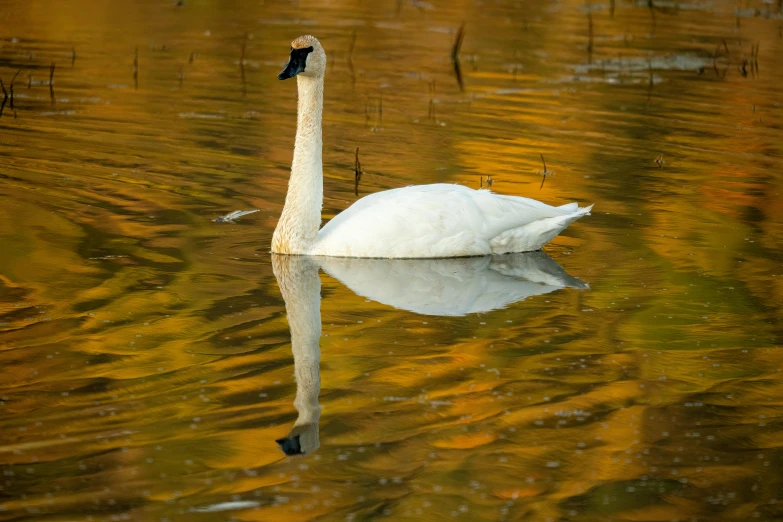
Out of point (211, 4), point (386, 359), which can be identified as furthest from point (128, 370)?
point (211, 4)

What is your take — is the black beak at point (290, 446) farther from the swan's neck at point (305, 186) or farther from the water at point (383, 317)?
the swan's neck at point (305, 186)

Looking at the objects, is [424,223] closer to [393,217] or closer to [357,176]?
[393,217]

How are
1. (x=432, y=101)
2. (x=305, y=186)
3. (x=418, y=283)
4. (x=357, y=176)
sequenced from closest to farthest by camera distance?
(x=418, y=283) < (x=305, y=186) < (x=357, y=176) < (x=432, y=101)

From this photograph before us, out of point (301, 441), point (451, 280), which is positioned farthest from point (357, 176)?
point (301, 441)

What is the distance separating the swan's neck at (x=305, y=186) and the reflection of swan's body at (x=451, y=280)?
271 mm

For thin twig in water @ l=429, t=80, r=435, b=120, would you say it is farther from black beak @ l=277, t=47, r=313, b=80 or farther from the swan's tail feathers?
black beak @ l=277, t=47, r=313, b=80

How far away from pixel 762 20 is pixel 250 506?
24.1 metres

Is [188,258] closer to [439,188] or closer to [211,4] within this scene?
[439,188]

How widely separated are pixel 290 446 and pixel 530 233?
459 centimetres

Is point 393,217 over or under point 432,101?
under

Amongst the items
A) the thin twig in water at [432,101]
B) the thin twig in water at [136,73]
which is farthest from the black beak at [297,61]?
the thin twig in water at [136,73]

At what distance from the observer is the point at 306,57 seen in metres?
10.5

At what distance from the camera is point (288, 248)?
1042 centimetres

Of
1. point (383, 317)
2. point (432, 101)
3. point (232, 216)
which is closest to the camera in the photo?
point (383, 317)
